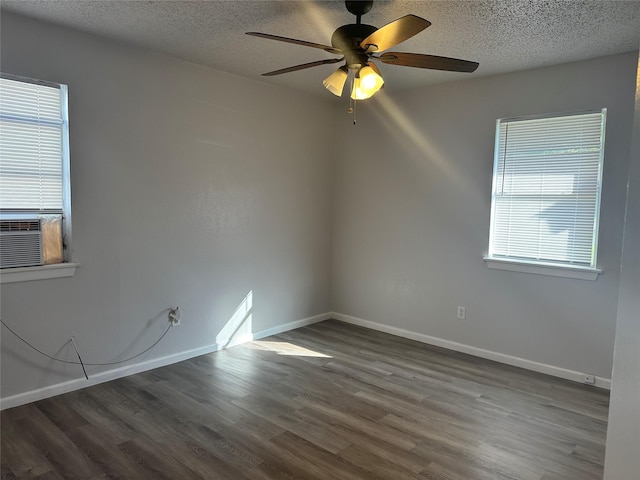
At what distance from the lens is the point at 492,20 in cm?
261

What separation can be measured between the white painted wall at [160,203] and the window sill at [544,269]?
1977 millimetres

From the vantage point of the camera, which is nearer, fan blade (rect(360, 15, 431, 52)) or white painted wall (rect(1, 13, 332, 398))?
fan blade (rect(360, 15, 431, 52))

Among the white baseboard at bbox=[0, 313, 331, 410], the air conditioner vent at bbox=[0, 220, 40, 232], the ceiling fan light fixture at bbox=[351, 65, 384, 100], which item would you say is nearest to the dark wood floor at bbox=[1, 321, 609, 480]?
A: the white baseboard at bbox=[0, 313, 331, 410]

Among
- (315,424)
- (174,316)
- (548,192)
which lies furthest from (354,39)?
(174,316)

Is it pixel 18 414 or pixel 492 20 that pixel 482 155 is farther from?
pixel 18 414

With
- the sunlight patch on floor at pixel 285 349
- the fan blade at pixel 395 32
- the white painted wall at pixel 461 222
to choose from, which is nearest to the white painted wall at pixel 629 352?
the fan blade at pixel 395 32

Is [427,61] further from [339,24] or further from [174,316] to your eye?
[174,316]

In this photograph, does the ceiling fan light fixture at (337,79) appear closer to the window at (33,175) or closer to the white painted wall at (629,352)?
the white painted wall at (629,352)

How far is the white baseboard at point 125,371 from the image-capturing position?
9.43 ft

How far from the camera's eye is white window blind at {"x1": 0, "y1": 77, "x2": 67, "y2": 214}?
277 cm

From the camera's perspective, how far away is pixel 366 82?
2486 mm

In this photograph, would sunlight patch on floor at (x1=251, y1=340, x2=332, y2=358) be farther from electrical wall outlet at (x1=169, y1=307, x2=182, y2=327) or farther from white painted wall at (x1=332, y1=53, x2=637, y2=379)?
white painted wall at (x1=332, y1=53, x2=637, y2=379)

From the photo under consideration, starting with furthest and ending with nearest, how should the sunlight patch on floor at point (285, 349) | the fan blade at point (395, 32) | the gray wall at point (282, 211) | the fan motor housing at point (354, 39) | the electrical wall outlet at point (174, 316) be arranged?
the sunlight patch on floor at point (285, 349) → the electrical wall outlet at point (174, 316) → the gray wall at point (282, 211) → the fan motor housing at point (354, 39) → the fan blade at point (395, 32)

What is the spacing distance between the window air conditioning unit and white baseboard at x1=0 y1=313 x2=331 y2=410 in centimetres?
87
